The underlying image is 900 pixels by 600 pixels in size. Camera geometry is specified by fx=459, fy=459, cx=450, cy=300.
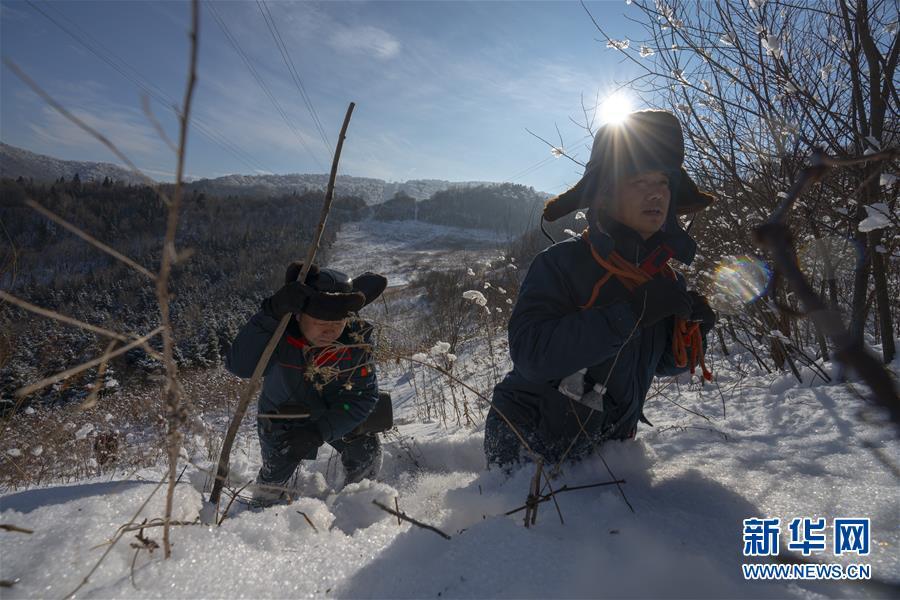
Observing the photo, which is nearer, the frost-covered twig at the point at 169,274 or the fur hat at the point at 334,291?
the frost-covered twig at the point at 169,274

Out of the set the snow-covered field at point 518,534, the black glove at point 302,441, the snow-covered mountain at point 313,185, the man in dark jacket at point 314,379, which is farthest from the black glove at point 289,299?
the snow-covered mountain at point 313,185

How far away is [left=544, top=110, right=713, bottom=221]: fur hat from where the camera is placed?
1.85 m

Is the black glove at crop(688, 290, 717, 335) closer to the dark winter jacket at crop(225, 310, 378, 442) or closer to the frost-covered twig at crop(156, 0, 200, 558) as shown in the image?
the dark winter jacket at crop(225, 310, 378, 442)

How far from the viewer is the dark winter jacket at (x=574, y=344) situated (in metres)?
1.64

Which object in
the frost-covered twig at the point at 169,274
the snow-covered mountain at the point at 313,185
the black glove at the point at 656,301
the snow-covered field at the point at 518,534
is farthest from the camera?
the snow-covered mountain at the point at 313,185

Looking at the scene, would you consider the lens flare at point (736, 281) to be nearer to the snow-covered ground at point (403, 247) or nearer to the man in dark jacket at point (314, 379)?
the man in dark jacket at point (314, 379)

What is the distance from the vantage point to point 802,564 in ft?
3.49

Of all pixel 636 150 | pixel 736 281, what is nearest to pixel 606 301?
pixel 636 150

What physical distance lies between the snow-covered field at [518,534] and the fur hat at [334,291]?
0.93m

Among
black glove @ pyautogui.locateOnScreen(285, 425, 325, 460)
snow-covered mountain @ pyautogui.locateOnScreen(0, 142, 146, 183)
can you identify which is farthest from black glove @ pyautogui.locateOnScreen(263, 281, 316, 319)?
snow-covered mountain @ pyautogui.locateOnScreen(0, 142, 146, 183)

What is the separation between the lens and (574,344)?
1591mm

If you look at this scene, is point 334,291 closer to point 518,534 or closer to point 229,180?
point 518,534

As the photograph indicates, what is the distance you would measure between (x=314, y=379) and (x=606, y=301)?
1617 millimetres

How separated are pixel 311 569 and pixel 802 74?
392 centimetres
